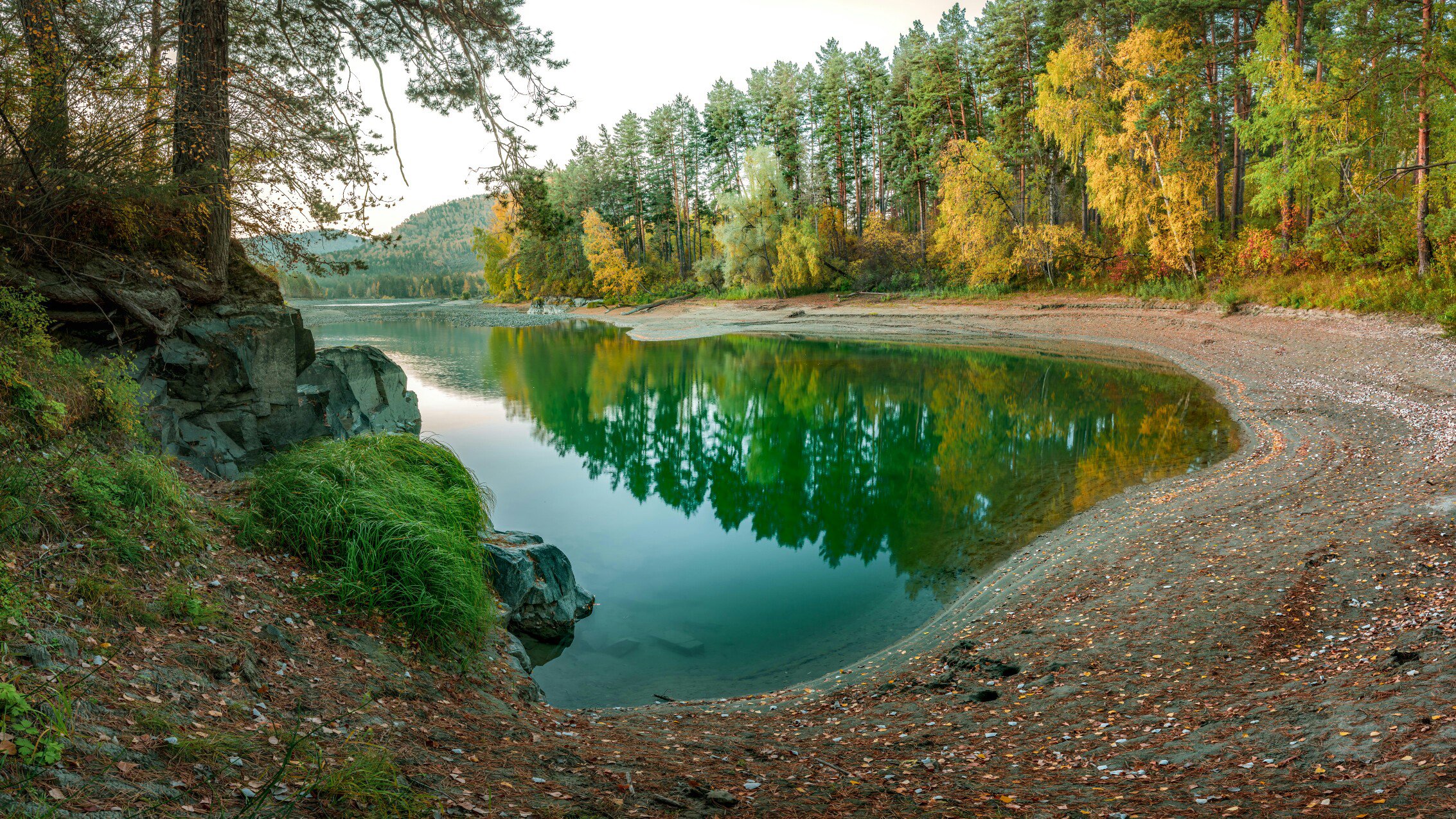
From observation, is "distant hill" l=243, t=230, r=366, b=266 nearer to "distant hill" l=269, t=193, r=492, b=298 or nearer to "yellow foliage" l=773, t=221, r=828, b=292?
"distant hill" l=269, t=193, r=492, b=298

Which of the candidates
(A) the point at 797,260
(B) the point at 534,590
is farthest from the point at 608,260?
(B) the point at 534,590

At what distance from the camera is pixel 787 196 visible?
49.7 m

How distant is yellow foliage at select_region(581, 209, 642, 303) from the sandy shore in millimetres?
58296

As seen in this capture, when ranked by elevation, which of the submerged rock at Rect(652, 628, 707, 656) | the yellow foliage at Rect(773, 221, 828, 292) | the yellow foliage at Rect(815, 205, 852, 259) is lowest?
the submerged rock at Rect(652, 628, 707, 656)

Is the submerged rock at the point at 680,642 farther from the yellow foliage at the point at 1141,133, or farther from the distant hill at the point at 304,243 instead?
the yellow foliage at the point at 1141,133

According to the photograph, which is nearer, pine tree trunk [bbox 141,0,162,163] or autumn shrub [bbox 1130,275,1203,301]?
pine tree trunk [bbox 141,0,162,163]

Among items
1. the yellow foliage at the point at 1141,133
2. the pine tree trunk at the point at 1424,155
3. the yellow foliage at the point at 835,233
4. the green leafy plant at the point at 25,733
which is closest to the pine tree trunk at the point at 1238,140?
the yellow foliage at the point at 1141,133

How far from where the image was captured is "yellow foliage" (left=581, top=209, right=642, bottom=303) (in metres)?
65.9

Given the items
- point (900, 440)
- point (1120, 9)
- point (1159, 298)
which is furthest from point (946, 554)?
point (1120, 9)

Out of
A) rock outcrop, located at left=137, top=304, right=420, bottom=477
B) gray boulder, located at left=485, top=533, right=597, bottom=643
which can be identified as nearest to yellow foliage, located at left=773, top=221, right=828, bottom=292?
rock outcrop, located at left=137, top=304, right=420, bottom=477

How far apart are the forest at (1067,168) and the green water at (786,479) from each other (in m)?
5.62

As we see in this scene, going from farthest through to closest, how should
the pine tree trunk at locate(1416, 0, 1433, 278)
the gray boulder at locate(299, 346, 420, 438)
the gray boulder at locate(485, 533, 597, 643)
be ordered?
the pine tree trunk at locate(1416, 0, 1433, 278) → the gray boulder at locate(299, 346, 420, 438) → the gray boulder at locate(485, 533, 597, 643)

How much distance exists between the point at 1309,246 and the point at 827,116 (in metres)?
38.1

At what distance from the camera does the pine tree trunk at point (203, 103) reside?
757 centimetres
